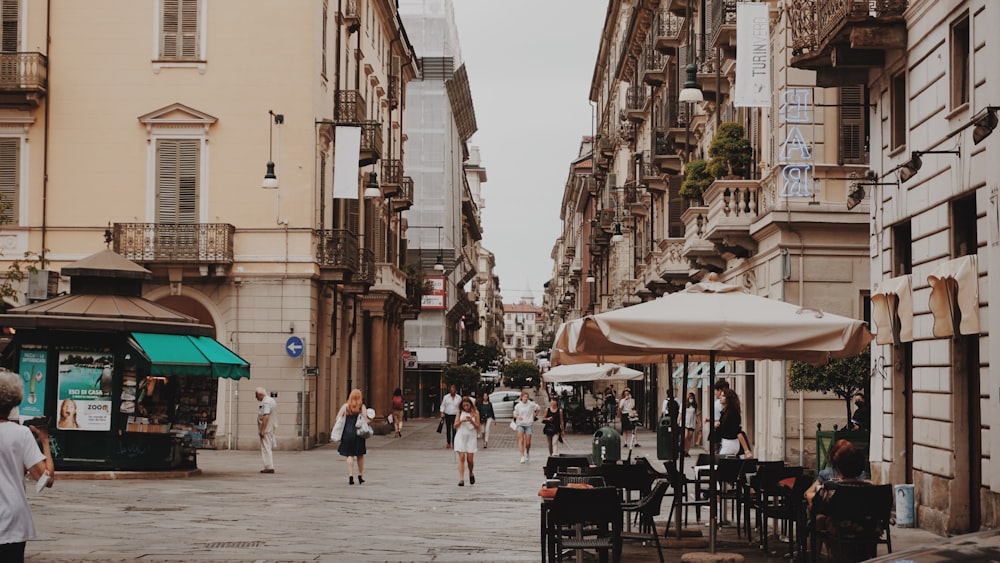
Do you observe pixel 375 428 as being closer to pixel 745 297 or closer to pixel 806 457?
pixel 806 457

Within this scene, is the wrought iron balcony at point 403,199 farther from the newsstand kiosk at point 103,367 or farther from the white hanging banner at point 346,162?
the newsstand kiosk at point 103,367

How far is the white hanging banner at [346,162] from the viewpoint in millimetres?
36312

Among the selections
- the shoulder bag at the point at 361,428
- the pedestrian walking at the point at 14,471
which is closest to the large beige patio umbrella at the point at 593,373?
the shoulder bag at the point at 361,428

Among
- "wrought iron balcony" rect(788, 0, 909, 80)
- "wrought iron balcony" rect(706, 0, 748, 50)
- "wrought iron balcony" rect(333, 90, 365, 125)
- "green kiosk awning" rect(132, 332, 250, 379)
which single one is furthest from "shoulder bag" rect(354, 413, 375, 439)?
"wrought iron balcony" rect(333, 90, 365, 125)

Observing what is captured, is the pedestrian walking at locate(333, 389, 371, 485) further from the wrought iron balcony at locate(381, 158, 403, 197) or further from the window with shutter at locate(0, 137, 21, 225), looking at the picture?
the wrought iron balcony at locate(381, 158, 403, 197)

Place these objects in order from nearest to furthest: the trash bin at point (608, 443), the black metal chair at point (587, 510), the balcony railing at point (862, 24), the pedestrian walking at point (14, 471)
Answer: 1. the pedestrian walking at point (14, 471)
2. the black metal chair at point (587, 510)
3. the balcony railing at point (862, 24)
4. the trash bin at point (608, 443)

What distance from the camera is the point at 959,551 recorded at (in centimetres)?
498

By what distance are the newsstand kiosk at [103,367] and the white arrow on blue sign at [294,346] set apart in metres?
10.2

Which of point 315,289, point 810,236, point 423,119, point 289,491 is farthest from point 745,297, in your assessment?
point 423,119

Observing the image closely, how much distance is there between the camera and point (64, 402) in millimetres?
24422

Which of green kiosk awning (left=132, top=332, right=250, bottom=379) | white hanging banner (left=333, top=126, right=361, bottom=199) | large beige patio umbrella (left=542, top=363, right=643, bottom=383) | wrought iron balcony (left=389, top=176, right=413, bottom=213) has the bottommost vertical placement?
large beige patio umbrella (left=542, top=363, right=643, bottom=383)

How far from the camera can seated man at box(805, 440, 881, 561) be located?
11.8 meters

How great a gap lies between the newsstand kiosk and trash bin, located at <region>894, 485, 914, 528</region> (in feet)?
42.5

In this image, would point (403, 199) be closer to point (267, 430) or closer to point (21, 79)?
point (21, 79)
